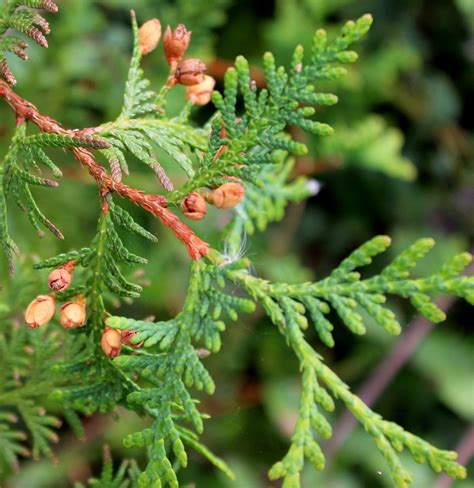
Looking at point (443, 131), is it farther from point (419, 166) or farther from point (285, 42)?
point (285, 42)

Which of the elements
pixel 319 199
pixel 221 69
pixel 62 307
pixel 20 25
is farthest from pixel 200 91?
pixel 319 199

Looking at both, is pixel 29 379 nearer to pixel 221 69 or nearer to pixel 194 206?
pixel 194 206

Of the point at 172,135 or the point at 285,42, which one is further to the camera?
the point at 285,42

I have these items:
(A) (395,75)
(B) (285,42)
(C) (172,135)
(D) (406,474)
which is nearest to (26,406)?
(C) (172,135)

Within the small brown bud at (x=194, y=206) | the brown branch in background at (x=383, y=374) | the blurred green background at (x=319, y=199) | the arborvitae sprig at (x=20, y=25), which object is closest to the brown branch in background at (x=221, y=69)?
the blurred green background at (x=319, y=199)

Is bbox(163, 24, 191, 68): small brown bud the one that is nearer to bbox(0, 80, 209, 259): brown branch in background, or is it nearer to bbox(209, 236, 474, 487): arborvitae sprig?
bbox(0, 80, 209, 259): brown branch in background
